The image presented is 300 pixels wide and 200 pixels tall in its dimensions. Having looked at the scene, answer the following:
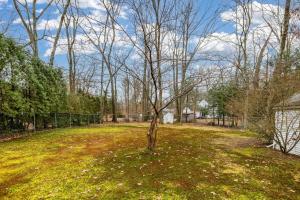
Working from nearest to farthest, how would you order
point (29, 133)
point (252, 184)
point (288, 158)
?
point (252, 184), point (288, 158), point (29, 133)

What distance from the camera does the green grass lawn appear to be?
17.0ft

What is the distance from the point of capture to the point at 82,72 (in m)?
30.4

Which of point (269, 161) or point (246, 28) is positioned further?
point (246, 28)

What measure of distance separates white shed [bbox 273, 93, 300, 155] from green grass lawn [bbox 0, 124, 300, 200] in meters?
0.61

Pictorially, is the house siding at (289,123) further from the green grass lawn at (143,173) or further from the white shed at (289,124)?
the green grass lawn at (143,173)

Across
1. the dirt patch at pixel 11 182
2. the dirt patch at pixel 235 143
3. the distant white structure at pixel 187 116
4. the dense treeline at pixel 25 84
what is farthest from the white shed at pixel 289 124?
the distant white structure at pixel 187 116

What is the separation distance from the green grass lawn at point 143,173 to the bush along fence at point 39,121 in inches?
116

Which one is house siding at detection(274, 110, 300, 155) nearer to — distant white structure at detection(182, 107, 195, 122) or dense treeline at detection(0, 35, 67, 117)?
dense treeline at detection(0, 35, 67, 117)

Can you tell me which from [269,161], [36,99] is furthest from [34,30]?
[269,161]

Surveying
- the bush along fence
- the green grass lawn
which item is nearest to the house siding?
the green grass lawn

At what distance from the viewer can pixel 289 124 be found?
9430mm

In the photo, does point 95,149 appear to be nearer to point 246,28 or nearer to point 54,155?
point 54,155

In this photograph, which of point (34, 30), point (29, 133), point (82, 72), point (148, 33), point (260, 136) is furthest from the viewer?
point (82, 72)

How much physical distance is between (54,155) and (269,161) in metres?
6.36
